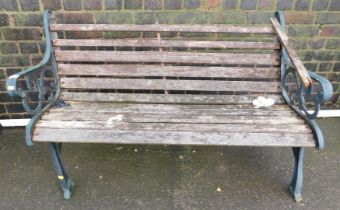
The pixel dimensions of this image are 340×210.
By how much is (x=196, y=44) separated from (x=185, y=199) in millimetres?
1125

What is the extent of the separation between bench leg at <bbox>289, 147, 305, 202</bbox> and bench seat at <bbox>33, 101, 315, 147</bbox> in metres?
0.20

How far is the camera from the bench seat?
1.98 meters

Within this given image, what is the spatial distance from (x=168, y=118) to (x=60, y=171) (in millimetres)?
810

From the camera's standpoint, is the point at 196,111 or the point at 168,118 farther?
the point at 196,111

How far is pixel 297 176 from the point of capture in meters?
2.23

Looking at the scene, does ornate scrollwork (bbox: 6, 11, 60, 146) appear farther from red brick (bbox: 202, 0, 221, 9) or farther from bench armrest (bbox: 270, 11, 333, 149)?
bench armrest (bbox: 270, 11, 333, 149)

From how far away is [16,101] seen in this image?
304 centimetres

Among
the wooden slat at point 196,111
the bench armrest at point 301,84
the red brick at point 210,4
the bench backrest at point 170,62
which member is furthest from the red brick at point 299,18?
the wooden slat at point 196,111

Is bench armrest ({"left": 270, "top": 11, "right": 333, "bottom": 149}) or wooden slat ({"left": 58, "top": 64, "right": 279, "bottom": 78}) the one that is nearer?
bench armrest ({"left": 270, "top": 11, "right": 333, "bottom": 149})

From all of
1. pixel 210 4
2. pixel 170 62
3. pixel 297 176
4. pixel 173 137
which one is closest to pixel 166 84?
pixel 170 62

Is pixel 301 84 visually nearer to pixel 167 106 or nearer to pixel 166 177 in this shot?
pixel 167 106

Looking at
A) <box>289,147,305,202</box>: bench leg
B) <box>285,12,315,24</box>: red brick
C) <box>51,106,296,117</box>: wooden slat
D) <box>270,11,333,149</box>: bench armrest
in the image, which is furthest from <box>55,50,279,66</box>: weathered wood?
<box>289,147,305,202</box>: bench leg

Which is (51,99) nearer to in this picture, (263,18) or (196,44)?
(196,44)

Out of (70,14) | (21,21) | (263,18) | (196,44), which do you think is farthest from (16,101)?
(263,18)
